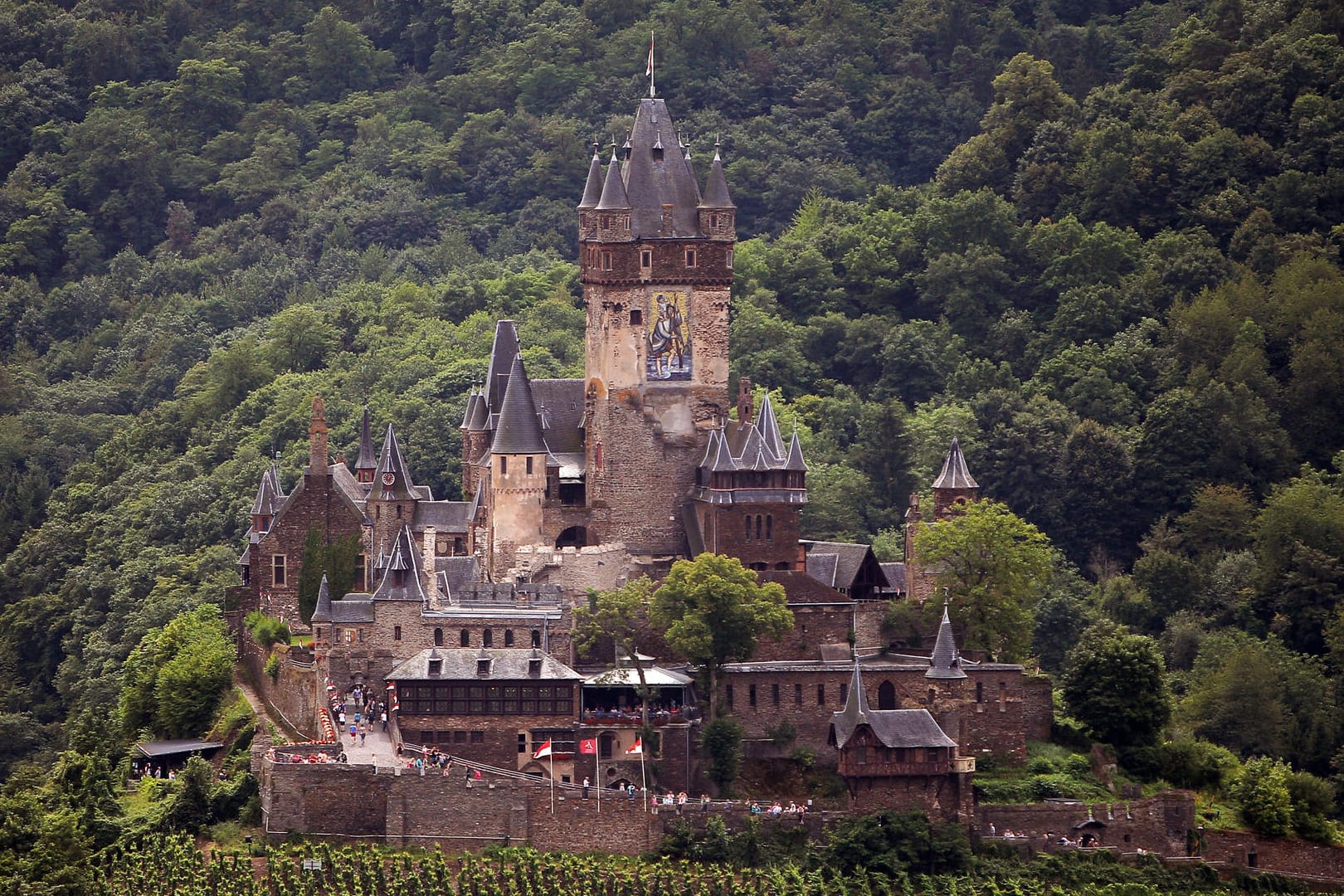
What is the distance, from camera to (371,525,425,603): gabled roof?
101 metres

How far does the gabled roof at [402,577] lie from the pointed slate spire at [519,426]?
6874 millimetres

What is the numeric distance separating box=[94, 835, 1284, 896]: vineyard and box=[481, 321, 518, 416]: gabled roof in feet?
67.7

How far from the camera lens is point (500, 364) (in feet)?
373

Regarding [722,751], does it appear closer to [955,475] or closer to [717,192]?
[955,475]

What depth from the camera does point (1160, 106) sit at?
492 feet

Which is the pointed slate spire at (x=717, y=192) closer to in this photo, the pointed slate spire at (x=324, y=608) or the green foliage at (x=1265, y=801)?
the pointed slate spire at (x=324, y=608)

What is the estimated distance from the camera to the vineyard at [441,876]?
9419 cm

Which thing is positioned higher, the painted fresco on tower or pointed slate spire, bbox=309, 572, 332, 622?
the painted fresco on tower

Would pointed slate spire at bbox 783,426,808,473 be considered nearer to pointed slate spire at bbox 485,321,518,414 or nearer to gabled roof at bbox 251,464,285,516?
pointed slate spire at bbox 485,321,518,414

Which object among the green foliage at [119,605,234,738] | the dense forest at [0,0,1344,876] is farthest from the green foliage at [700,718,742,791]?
the dense forest at [0,0,1344,876]

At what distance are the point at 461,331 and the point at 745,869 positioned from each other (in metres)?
59.7

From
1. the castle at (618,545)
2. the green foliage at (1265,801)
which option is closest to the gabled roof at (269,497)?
the castle at (618,545)

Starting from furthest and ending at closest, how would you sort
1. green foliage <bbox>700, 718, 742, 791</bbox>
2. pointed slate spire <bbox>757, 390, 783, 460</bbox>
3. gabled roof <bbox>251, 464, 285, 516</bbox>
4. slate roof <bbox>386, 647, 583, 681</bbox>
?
gabled roof <bbox>251, 464, 285, 516</bbox> → pointed slate spire <bbox>757, 390, 783, 460</bbox> → green foliage <bbox>700, 718, 742, 791</bbox> → slate roof <bbox>386, 647, 583, 681</bbox>

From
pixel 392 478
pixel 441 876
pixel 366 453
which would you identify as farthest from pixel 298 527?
pixel 441 876
